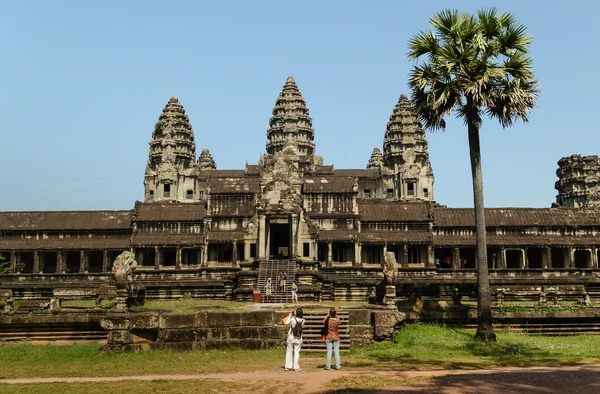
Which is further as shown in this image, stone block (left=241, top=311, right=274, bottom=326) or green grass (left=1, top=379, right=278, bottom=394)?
stone block (left=241, top=311, right=274, bottom=326)

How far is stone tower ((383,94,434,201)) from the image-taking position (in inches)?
3004

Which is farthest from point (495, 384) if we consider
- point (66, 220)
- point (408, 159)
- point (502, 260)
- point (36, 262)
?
point (408, 159)

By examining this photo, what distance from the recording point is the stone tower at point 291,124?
86.2 metres

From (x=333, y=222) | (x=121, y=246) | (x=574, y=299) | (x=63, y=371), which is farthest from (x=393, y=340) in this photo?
(x=121, y=246)

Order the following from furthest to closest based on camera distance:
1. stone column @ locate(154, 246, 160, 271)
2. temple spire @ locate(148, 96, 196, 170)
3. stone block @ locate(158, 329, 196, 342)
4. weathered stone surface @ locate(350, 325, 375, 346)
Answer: temple spire @ locate(148, 96, 196, 170) → stone column @ locate(154, 246, 160, 271) → weathered stone surface @ locate(350, 325, 375, 346) → stone block @ locate(158, 329, 196, 342)

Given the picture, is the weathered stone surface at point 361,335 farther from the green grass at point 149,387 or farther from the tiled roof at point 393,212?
the tiled roof at point 393,212

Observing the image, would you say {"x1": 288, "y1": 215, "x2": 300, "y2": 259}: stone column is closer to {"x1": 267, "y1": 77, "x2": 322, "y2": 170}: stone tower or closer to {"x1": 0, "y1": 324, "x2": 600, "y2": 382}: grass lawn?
{"x1": 0, "y1": 324, "x2": 600, "y2": 382}: grass lawn

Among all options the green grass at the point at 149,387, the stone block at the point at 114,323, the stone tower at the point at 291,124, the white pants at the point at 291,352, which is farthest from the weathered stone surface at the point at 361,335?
the stone tower at the point at 291,124

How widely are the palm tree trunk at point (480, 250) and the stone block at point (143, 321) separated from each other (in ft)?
34.4

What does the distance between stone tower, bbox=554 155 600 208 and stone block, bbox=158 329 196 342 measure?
6515 cm

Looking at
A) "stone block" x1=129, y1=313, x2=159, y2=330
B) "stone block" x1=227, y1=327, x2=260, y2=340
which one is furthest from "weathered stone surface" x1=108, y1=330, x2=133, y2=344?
"stone block" x1=227, y1=327, x2=260, y2=340

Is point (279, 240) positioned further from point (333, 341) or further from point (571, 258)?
point (333, 341)

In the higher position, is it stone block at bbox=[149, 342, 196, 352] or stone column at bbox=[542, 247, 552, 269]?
stone column at bbox=[542, 247, 552, 269]

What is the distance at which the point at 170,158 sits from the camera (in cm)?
7931
